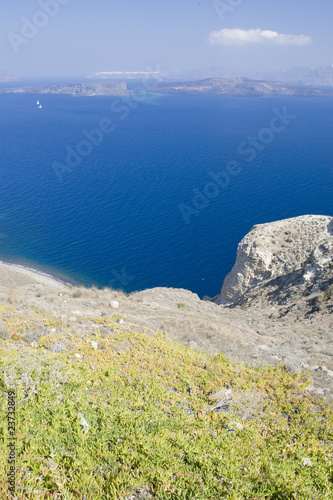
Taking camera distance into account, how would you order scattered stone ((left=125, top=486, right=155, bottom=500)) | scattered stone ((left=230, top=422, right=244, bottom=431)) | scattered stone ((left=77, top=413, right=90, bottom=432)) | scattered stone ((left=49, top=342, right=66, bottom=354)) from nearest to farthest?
scattered stone ((left=125, top=486, right=155, bottom=500))
scattered stone ((left=77, top=413, right=90, bottom=432))
scattered stone ((left=230, top=422, right=244, bottom=431))
scattered stone ((left=49, top=342, right=66, bottom=354))

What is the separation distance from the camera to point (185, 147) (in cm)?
12112

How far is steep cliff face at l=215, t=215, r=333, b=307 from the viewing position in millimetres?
32531

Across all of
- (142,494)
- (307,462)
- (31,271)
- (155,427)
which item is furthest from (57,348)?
(31,271)

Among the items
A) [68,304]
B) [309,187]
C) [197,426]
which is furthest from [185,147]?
[197,426]

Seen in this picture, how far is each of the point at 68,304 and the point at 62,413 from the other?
32.3ft

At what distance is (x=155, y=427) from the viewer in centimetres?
845

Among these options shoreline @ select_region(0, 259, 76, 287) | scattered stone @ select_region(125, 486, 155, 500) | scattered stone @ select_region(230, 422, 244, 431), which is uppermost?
scattered stone @ select_region(230, 422, 244, 431)

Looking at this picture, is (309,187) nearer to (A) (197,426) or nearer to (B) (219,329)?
(B) (219,329)

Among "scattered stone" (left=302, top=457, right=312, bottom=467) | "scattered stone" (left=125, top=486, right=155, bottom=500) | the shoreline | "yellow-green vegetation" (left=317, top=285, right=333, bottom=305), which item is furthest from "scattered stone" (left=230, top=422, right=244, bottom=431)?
the shoreline

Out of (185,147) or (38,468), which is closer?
(38,468)

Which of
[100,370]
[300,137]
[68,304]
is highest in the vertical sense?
[300,137]

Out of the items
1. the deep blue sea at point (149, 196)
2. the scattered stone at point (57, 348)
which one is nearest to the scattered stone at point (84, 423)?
the scattered stone at point (57, 348)

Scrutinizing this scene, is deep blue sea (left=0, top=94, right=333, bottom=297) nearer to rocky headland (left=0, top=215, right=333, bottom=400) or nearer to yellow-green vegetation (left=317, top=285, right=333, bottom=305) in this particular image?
rocky headland (left=0, top=215, right=333, bottom=400)

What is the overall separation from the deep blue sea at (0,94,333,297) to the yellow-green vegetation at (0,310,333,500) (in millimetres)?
37660
